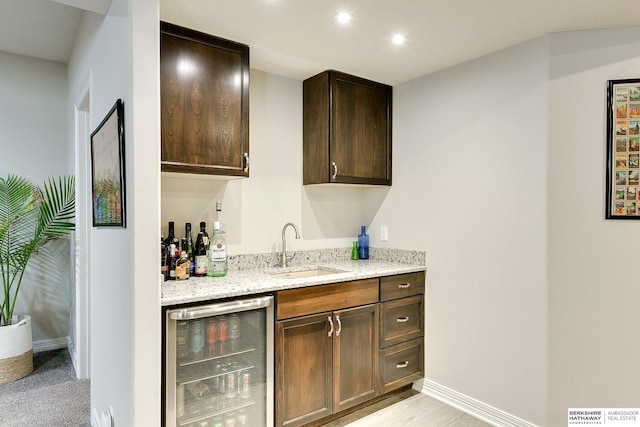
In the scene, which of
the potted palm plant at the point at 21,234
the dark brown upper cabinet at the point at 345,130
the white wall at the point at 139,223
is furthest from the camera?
the potted palm plant at the point at 21,234

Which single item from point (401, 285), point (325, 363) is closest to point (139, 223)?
point (325, 363)

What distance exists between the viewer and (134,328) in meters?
1.60

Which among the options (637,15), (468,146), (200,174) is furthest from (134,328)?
(637,15)

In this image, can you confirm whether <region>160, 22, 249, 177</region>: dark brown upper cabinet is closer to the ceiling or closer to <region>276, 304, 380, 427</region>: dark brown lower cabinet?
the ceiling

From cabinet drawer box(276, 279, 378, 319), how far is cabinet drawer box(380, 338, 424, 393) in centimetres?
44

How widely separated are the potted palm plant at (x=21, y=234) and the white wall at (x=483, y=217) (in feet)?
9.35

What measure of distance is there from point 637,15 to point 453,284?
181 cm

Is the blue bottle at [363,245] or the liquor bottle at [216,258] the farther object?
the blue bottle at [363,245]

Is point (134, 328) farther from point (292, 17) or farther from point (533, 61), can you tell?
point (533, 61)

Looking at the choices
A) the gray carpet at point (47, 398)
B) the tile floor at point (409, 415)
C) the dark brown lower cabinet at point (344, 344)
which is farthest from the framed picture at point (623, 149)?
the gray carpet at point (47, 398)

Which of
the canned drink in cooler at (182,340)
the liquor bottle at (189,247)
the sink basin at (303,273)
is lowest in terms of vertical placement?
the canned drink in cooler at (182,340)

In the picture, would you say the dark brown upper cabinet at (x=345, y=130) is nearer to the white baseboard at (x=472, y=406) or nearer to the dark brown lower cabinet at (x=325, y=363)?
the dark brown lower cabinet at (x=325, y=363)

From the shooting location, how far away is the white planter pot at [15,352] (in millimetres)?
2840

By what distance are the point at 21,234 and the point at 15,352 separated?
3.30ft
